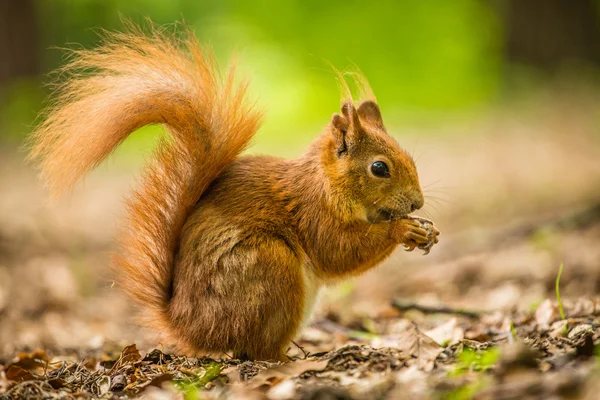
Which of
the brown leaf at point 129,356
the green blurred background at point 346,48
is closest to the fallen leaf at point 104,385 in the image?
the brown leaf at point 129,356

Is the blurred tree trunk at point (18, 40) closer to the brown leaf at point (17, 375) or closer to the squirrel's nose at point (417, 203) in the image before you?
the brown leaf at point (17, 375)

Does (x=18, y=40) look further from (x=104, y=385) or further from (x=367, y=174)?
(x=104, y=385)

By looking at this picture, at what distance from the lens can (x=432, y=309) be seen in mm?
3646

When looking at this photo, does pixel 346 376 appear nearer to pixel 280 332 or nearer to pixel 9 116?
pixel 280 332

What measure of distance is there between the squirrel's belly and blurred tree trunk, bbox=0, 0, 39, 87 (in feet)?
31.5

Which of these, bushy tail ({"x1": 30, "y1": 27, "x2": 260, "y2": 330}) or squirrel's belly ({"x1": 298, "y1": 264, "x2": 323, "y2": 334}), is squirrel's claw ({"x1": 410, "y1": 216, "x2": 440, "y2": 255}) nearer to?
squirrel's belly ({"x1": 298, "y1": 264, "x2": 323, "y2": 334})

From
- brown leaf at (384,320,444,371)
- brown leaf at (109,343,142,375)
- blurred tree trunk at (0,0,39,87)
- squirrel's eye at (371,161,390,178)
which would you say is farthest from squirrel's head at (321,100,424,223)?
blurred tree trunk at (0,0,39,87)

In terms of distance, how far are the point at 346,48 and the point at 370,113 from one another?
10.7 metres

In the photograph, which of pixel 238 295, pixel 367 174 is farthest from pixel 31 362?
pixel 367 174

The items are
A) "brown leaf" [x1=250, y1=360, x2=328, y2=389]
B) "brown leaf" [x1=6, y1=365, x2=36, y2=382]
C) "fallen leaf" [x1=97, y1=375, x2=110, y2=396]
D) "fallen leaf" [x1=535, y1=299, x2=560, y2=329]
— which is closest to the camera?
"brown leaf" [x1=250, y1=360, x2=328, y2=389]

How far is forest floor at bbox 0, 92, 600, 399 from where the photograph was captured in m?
2.15

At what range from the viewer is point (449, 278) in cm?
475

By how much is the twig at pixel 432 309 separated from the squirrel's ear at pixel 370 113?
41.1 inches

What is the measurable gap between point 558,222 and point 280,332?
9.31 feet
